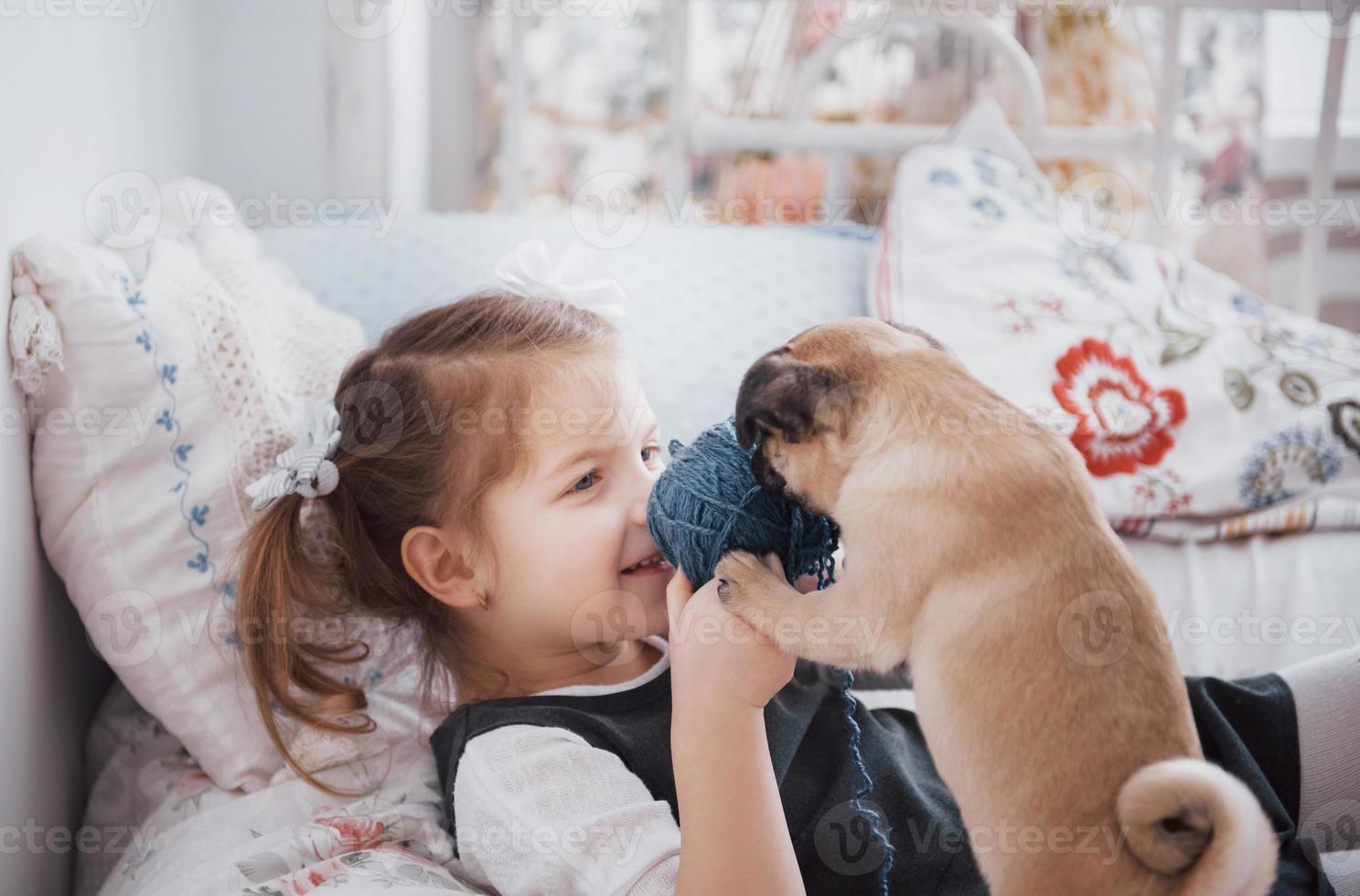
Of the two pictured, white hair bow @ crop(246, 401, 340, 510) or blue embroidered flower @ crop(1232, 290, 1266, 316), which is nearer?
white hair bow @ crop(246, 401, 340, 510)

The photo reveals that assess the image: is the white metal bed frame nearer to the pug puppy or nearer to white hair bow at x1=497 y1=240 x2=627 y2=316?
white hair bow at x1=497 y1=240 x2=627 y2=316

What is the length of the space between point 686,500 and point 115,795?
0.73 m

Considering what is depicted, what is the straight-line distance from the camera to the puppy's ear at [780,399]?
0.66 meters

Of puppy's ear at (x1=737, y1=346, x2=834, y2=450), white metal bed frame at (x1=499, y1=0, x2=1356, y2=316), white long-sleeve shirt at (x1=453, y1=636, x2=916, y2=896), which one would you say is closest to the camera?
puppy's ear at (x1=737, y1=346, x2=834, y2=450)

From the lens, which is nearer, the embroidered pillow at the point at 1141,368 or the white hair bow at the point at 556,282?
the white hair bow at the point at 556,282

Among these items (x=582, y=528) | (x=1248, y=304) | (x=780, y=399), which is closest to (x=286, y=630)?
(x=582, y=528)

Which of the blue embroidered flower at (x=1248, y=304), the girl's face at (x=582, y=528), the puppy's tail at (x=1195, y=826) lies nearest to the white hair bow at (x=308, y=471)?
the girl's face at (x=582, y=528)

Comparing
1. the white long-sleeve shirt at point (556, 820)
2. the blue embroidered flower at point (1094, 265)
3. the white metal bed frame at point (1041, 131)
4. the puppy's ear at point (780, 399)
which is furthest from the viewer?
the white metal bed frame at point (1041, 131)

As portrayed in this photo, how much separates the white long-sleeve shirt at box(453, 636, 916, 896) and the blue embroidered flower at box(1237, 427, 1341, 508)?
0.83m

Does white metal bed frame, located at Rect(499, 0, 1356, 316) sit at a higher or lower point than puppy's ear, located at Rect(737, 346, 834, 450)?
higher

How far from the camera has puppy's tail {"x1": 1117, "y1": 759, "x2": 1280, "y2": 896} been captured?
0.55m

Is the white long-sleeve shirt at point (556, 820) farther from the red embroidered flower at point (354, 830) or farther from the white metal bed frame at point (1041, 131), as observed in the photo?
the white metal bed frame at point (1041, 131)

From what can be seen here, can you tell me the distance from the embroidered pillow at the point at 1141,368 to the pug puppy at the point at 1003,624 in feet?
1.99

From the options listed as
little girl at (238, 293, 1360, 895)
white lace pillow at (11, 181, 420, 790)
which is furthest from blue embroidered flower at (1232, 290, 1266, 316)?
white lace pillow at (11, 181, 420, 790)
